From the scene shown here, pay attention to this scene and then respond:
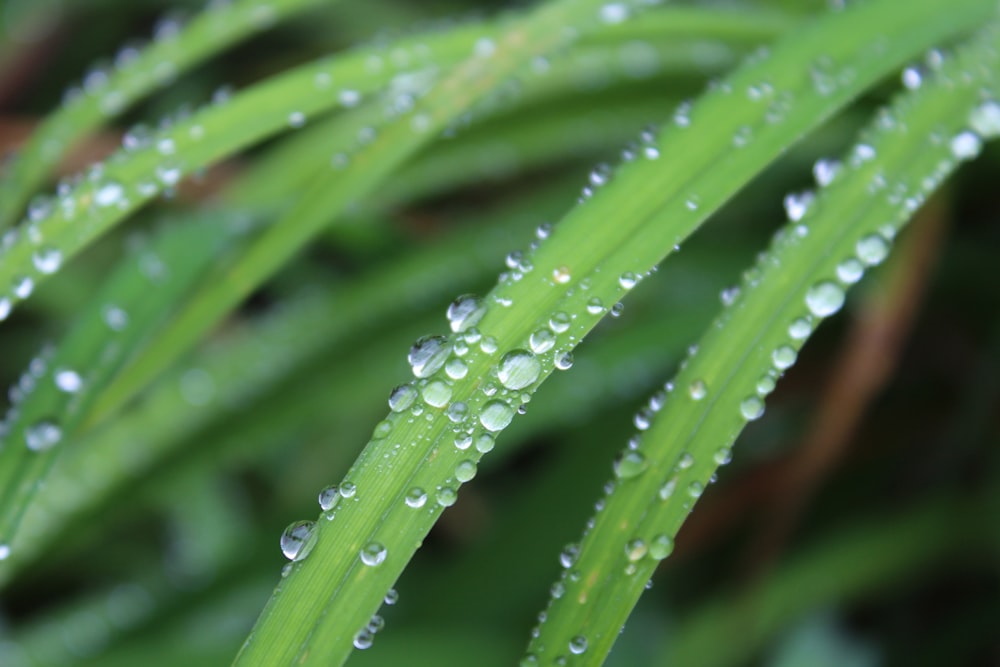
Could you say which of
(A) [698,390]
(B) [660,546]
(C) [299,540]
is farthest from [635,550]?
(C) [299,540]

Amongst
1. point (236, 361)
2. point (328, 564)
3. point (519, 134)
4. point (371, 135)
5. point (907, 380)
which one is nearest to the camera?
point (328, 564)

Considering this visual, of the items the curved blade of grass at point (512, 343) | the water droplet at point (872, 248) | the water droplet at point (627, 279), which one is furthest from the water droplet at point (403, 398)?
the water droplet at point (872, 248)

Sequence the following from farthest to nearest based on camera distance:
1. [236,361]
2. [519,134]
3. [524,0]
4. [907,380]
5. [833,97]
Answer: [524,0]
[907,380]
[519,134]
[236,361]
[833,97]

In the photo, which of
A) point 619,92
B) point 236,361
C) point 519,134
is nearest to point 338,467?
point 236,361

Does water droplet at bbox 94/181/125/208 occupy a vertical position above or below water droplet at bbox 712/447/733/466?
above

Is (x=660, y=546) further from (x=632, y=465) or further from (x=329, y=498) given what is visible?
(x=329, y=498)

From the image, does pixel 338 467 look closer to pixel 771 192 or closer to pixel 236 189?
pixel 236 189

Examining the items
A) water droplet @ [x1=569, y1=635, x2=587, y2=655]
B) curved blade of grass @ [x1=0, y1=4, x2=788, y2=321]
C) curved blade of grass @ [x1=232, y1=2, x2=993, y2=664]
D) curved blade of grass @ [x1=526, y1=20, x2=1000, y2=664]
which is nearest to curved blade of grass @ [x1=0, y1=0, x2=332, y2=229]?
curved blade of grass @ [x1=0, y1=4, x2=788, y2=321]

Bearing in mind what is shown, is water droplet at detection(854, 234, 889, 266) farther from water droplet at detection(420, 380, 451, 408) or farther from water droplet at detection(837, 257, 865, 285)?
water droplet at detection(420, 380, 451, 408)

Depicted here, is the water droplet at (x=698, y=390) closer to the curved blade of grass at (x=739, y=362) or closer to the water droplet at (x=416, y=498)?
the curved blade of grass at (x=739, y=362)
